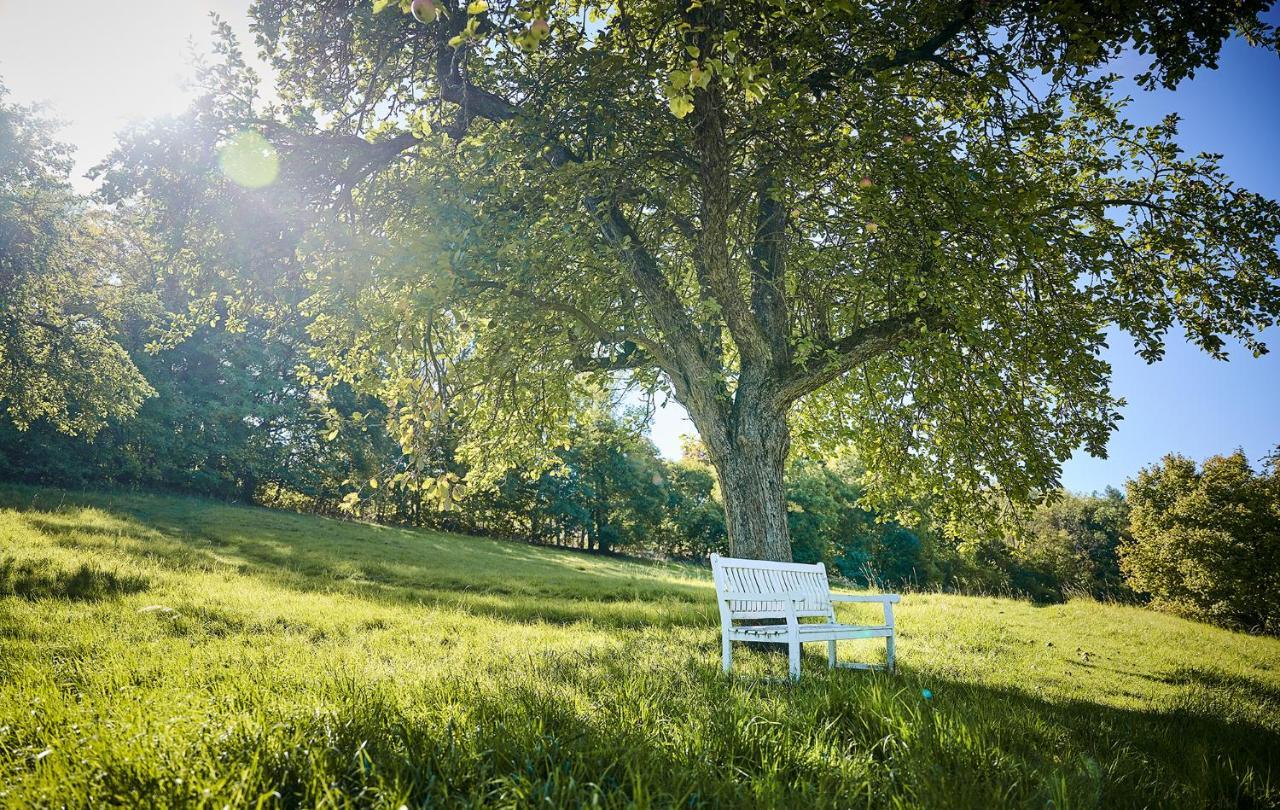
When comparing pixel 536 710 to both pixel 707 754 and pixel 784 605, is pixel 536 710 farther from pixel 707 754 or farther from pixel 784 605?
pixel 784 605

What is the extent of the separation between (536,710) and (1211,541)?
26758mm

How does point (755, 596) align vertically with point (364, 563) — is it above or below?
above

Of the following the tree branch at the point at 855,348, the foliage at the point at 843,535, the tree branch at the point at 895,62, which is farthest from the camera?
the foliage at the point at 843,535

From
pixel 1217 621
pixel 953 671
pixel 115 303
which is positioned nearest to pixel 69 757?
pixel 953 671

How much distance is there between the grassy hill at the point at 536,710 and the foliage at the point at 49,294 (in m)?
10.7

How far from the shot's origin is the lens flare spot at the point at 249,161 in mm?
6941

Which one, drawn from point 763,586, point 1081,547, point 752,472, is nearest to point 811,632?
point 763,586

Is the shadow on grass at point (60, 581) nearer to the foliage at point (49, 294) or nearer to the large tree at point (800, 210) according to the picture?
the large tree at point (800, 210)

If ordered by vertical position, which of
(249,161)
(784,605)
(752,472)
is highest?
(249,161)

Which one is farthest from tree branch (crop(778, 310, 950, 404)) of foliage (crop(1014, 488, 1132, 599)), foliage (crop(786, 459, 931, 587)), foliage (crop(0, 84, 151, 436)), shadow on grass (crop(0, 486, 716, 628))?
foliage (crop(1014, 488, 1132, 599))

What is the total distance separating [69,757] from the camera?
2.58 meters

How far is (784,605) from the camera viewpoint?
6.16 metres

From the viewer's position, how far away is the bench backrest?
20.1 feet

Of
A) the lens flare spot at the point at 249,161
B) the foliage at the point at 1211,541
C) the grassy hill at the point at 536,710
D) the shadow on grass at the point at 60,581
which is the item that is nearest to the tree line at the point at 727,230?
the lens flare spot at the point at 249,161
